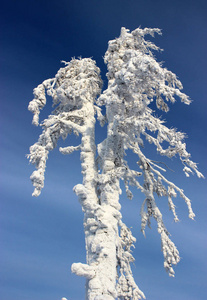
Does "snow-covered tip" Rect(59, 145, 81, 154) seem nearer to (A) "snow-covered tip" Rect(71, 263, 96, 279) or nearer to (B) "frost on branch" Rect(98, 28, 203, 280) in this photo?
(B) "frost on branch" Rect(98, 28, 203, 280)

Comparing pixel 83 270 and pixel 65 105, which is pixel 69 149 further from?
pixel 83 270

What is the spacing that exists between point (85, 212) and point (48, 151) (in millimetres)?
3669

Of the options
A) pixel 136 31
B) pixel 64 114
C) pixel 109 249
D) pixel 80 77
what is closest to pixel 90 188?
pixel 109 249

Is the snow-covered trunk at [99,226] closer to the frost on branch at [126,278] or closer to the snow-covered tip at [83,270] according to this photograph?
the snow-covered tip at [83,270]

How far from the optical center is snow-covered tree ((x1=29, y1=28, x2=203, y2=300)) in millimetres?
8680

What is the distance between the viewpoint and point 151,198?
428 inches

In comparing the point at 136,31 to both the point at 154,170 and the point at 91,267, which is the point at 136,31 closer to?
the point at 154,170

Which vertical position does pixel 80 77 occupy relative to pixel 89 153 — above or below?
above

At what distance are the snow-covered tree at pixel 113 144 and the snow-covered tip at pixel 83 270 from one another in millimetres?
28

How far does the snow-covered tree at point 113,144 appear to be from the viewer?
8.68 meters

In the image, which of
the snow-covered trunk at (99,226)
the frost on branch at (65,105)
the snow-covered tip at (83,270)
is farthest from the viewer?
the frost on branch at (65,105)

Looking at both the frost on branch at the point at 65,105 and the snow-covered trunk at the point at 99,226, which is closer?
the snow-covered trunk at the point at 99,226

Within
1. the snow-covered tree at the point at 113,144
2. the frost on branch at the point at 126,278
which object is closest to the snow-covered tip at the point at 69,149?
the snow-covered tree at the point at 113,144

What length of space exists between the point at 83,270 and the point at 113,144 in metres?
4.96
